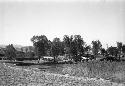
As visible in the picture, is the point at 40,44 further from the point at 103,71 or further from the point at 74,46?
the point at 103,71

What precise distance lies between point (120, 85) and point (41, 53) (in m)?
86.5

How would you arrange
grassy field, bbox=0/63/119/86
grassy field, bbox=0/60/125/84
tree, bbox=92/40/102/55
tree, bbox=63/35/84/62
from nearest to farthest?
grassy field, bbox=0/63/119/86
grassy field, bbox=0/60/125/84
tree, bbox=63/35/84/62
tree, bbox=92/40/102/55

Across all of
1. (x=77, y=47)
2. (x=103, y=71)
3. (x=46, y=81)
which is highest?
(x=77, y=47)

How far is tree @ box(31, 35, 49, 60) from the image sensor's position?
11400 centimetres

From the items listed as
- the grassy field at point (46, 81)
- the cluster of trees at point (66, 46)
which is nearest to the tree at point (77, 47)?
the cluster of trees at point (66, 46)

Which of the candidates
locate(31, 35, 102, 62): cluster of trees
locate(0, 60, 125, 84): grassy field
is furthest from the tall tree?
locate(0, 60, 125, 84): grassy field

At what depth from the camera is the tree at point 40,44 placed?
114000mm

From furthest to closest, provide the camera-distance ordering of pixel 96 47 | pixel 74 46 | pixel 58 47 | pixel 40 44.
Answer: pixel 96 47 → pixel 58 47 → pixel 40 44 → pixel 74 46

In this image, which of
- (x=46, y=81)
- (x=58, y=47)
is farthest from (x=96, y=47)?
(x=46, y=81)

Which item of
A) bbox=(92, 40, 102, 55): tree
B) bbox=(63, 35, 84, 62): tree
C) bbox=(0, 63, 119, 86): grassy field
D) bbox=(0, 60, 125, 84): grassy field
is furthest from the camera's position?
bbox=(92, 40, 102, 55): tree

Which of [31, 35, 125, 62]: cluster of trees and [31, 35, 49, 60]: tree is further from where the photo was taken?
[31, 35, 49, 60]: tree

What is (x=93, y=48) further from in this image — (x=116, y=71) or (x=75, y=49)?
(x=116, y=71)

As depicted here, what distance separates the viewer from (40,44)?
11662 cm

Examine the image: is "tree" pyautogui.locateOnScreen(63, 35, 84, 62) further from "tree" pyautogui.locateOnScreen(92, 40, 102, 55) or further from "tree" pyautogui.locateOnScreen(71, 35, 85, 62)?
"tree" pyautogui.locateOnScreen(92, 40, 102, 55)
